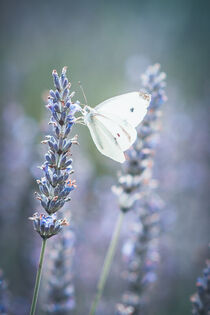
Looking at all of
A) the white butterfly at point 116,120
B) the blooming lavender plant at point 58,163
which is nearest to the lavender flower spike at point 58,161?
the blooming lavender plant at point 58,163

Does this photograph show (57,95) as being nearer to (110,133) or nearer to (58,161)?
(58,161)

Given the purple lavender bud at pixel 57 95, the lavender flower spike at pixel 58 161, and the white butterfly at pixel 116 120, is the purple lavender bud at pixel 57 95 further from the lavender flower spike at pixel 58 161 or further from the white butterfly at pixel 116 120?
the white butterfly at pixel 116 120

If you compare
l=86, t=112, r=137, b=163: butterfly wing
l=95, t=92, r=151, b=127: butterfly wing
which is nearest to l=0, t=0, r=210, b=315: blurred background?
l=86, t=112, r=137, b=163: butterfly wing

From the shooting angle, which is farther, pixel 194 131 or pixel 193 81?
pixel 193 81

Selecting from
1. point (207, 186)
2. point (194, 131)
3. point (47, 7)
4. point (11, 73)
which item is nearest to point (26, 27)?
point (47, 7)

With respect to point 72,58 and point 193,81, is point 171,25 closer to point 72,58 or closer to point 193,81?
point 193,81

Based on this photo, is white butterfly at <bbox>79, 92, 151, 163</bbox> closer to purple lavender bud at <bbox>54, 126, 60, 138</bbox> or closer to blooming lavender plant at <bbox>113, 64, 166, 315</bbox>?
blooming lavender plant at <bbox>113, 64, 166, 315</bbox>

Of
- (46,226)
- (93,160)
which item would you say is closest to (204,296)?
(46,226)
